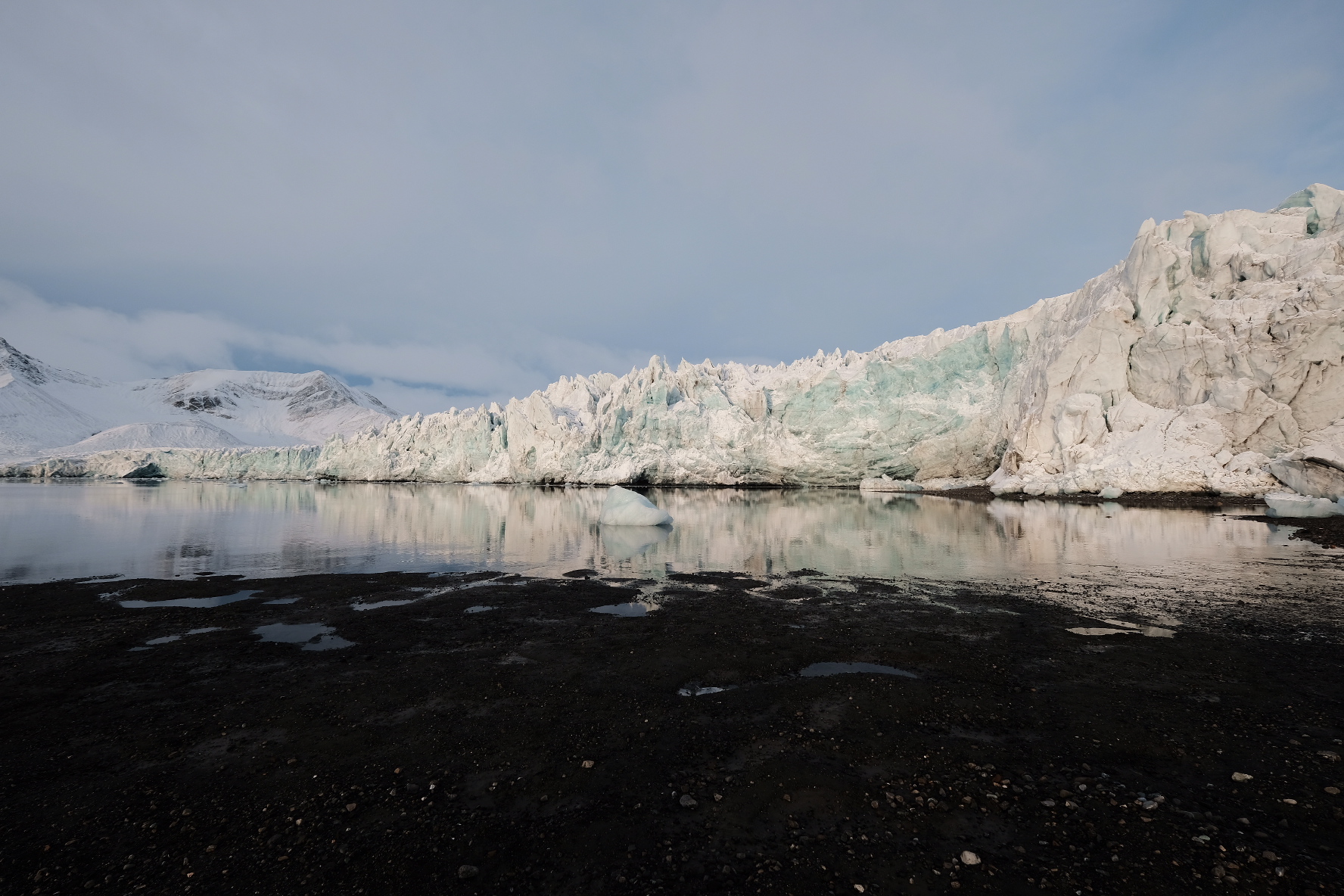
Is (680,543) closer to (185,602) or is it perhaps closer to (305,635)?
(305,635)

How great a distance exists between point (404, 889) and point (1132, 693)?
24.9 feet

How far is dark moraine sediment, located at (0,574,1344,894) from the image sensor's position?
368cm

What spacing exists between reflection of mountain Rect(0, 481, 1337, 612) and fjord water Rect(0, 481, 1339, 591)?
11 cm

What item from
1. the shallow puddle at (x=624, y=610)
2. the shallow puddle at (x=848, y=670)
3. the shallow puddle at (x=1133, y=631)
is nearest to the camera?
the shallow puddle at (x=848, y=670)

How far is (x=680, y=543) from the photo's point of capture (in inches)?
834

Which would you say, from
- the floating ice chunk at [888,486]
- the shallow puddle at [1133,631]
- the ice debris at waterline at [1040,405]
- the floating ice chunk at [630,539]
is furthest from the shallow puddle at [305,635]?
the floating ice chunk at [888,486]

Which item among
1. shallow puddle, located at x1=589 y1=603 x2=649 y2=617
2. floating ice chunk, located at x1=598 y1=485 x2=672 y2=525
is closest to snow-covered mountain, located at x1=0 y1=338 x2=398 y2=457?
floating ice chunk, located at x1=598 y1=485 x2=672 y2=525

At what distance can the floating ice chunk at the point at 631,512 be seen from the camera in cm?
2667

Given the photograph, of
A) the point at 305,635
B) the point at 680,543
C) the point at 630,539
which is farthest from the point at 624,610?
the point at 630,539

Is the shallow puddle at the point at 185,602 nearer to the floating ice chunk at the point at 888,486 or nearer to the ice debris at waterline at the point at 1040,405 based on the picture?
the ice debris at waterline at the point at 1040,405

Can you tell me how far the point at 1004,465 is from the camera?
5334cm

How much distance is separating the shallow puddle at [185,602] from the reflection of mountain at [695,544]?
137 inches

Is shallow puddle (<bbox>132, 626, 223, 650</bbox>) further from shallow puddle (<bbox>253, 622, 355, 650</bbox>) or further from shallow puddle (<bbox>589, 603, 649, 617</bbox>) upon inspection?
shallow puddle (<bbox>589, 603, 649, 617</bbox>)

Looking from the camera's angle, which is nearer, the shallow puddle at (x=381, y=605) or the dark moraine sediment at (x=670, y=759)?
the dark moraine sediment at (x=670, y=759)
